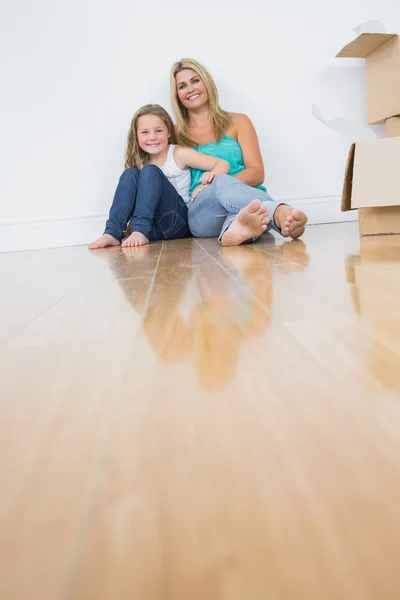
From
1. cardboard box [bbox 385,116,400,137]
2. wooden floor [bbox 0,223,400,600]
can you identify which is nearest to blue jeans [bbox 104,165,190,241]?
cardboard box [bbox 385,116,400,137]

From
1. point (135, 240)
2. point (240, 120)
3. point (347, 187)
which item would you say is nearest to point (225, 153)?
point (240, 120)

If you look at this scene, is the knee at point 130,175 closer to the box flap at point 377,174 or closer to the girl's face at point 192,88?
the girl's face at point 192,88

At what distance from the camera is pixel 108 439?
0.31 metres

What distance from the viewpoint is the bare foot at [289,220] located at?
1.62 metres

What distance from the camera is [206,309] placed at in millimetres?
701

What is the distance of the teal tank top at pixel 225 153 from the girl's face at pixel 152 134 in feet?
0.53

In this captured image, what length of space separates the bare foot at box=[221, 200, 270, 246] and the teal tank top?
2.76 ft

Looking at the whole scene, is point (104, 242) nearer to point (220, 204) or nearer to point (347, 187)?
point (220, 204)

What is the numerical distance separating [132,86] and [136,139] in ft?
1.46

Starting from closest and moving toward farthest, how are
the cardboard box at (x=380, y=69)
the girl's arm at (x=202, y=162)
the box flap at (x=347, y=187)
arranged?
the box flap at (x=347, y=187) < the girl's arm at (x=202, y=162) < the cardboard box at (x=380, y=69)

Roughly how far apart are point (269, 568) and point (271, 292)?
2.01 feet

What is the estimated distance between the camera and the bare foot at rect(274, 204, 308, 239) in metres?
1.62

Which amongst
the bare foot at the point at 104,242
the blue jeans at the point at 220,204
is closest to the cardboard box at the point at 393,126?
the blue jeans at the point at 220,204

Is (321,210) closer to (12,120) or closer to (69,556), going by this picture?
(12,120)
